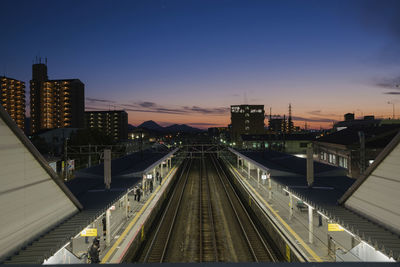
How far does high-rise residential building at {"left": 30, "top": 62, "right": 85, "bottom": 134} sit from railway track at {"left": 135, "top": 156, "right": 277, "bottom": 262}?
8057 centimetres

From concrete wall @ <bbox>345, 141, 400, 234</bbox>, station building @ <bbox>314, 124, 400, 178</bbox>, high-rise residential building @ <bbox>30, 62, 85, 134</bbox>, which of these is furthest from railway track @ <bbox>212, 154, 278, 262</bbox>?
high-rise residential building @ <bbox>30, 62, 85, 134</bbox>

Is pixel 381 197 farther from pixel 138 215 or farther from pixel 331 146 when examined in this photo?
pixel 331 146

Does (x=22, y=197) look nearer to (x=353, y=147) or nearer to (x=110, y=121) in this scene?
(x=353, y=147)

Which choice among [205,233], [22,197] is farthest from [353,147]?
[22,197]

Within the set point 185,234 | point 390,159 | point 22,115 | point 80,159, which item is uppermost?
point 22,115

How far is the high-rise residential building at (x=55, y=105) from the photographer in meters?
94.4

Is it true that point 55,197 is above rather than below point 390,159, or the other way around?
below

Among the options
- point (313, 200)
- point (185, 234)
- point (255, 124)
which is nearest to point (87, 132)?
point (185, 234)

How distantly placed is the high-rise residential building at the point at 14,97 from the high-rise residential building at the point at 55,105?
27.7 feet

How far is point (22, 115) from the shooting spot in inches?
3996

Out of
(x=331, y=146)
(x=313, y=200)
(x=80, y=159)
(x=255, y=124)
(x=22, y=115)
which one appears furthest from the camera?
(x=255, y=124)

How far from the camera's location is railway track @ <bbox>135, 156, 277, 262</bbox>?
1456cm

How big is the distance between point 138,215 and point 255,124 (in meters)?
113

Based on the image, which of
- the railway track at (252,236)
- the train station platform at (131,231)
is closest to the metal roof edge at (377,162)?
the railway track at (252,236)
